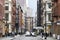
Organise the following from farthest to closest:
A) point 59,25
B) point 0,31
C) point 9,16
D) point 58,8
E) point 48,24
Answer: point 9,16
point 48,24
point 0,31
point 58,8
point 59,25

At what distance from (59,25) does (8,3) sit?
1955 inches

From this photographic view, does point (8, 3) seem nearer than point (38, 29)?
Yes

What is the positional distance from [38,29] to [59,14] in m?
62.3

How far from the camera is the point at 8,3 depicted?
10494 cm

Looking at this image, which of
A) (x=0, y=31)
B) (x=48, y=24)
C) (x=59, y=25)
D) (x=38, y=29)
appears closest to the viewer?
(x=59, y=25)

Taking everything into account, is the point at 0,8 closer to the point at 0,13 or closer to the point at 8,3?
the point at 0,13

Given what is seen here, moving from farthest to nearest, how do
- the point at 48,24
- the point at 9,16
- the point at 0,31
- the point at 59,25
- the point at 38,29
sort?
1. the point at 38,29
2. the point at 9,16
3. the point at 48,24
4. the point at 0,31
5. the point at 59,25

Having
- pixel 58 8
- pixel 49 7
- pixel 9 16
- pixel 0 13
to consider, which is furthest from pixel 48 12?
pixel 58 8

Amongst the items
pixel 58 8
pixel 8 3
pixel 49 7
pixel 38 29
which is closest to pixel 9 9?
pixel 8 3

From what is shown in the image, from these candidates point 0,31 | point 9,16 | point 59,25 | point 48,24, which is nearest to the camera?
point 59,25

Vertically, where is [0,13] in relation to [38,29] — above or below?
above

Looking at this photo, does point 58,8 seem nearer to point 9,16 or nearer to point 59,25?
point 59,25

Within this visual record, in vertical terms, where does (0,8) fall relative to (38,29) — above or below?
above

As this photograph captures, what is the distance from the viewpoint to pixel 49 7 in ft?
329
